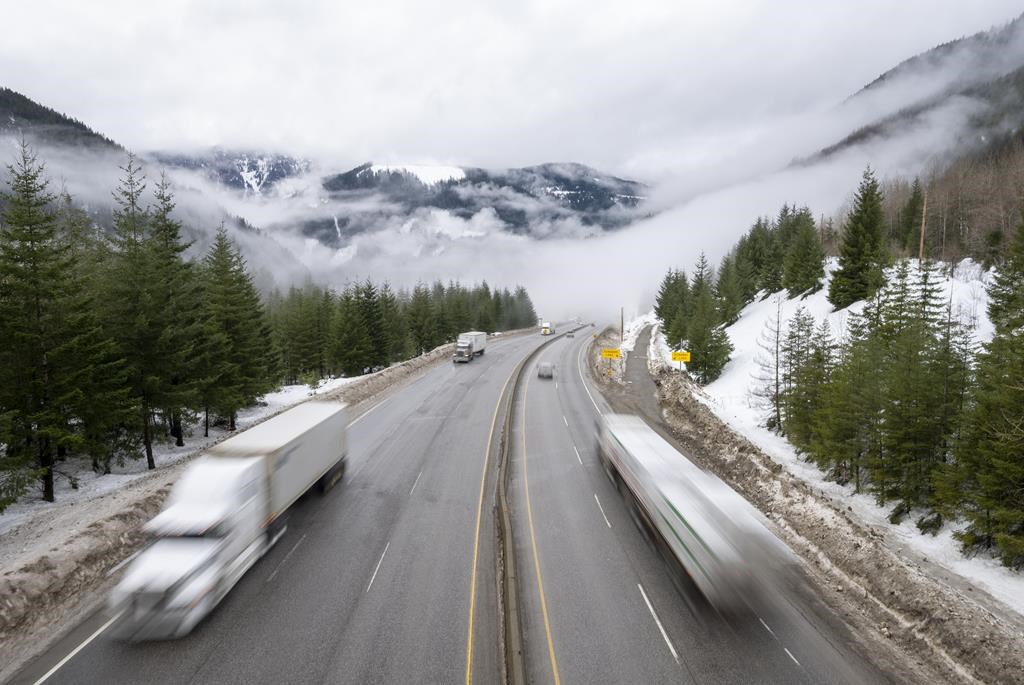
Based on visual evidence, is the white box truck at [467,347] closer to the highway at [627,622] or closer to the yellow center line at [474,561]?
the yellow center line at [474,561]

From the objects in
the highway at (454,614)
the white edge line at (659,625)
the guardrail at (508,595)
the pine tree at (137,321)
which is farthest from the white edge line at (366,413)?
the white edge line at (659,625)

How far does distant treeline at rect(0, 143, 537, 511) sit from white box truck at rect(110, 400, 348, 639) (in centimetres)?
869

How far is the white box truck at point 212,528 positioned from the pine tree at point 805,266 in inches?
2712

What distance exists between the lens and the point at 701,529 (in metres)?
12.6

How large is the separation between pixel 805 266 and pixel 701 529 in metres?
66.3

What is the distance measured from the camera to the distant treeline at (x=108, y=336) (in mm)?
19500

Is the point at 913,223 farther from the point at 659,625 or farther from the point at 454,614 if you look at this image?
the point at 454,614

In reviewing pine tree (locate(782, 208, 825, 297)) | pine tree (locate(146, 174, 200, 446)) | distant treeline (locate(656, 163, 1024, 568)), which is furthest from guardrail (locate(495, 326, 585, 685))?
pine tree (locate(782, 208, 825, 297))

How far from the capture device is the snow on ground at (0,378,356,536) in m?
20.1

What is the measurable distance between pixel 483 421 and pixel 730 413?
2028 centimetres

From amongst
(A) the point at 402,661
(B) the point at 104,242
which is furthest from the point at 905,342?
(B) the point at 104,242

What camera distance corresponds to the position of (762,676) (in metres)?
11.2

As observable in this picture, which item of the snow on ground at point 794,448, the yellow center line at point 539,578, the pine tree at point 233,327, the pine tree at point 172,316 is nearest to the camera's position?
the yellow center line at point 539,578

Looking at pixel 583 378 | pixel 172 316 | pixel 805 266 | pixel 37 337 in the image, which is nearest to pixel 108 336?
pixel 172 316
